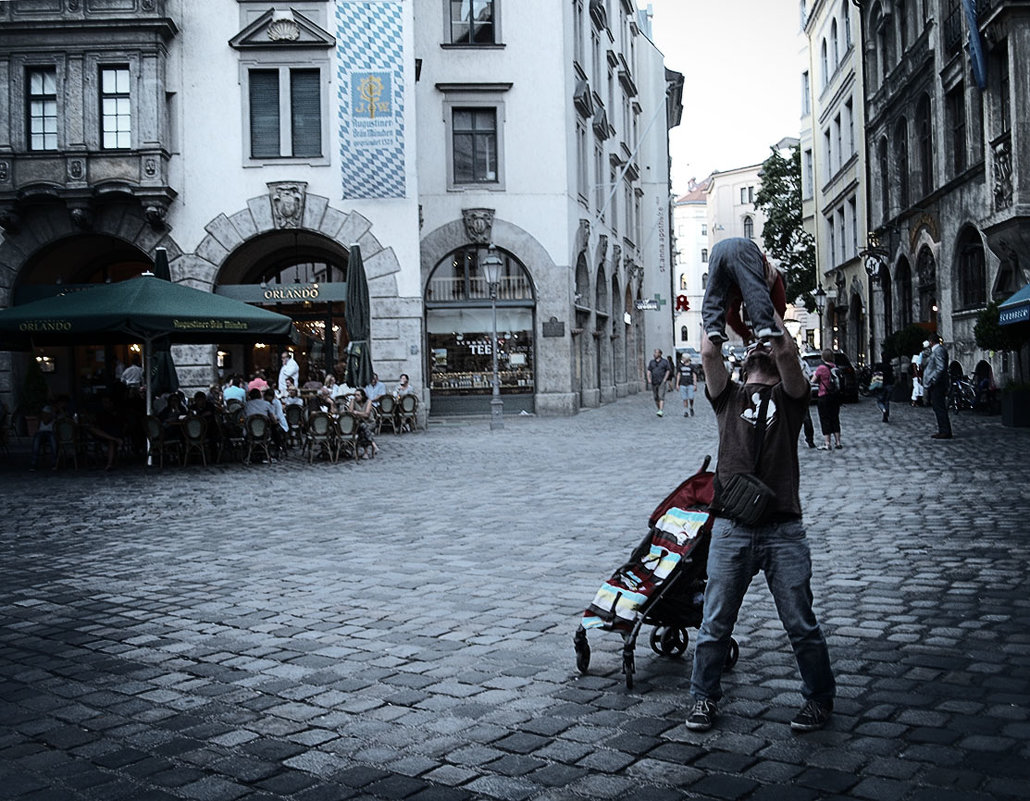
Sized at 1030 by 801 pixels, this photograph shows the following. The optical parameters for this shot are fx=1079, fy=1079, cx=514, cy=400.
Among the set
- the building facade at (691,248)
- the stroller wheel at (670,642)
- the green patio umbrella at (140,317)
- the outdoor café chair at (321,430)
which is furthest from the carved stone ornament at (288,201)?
the building facade at (691,248)

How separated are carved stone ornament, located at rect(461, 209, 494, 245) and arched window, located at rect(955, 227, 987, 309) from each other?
12.7 metres

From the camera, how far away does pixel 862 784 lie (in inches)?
156

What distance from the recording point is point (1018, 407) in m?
20.2

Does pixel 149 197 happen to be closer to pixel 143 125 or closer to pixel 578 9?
pixel 143 125

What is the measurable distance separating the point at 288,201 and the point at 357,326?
557 centimetres

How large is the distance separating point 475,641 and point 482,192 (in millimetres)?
25688

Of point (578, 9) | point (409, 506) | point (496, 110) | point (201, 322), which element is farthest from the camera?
point (578, 9)

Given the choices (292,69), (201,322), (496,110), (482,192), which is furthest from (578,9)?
(201,322)

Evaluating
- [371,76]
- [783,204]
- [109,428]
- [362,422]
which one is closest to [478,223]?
[371,76]

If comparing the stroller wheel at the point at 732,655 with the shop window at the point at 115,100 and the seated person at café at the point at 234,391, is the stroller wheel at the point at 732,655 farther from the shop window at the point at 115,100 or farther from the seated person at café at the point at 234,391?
the shop window at the point at 115,100

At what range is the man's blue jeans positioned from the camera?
14.8 feet

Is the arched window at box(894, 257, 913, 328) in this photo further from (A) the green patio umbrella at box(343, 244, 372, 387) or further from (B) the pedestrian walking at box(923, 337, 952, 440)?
(A) the green patio umbrella at box(343, 244, 372, 387)

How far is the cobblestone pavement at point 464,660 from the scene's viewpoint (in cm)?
416

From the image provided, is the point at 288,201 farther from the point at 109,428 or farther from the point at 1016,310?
the point at 1016,310
